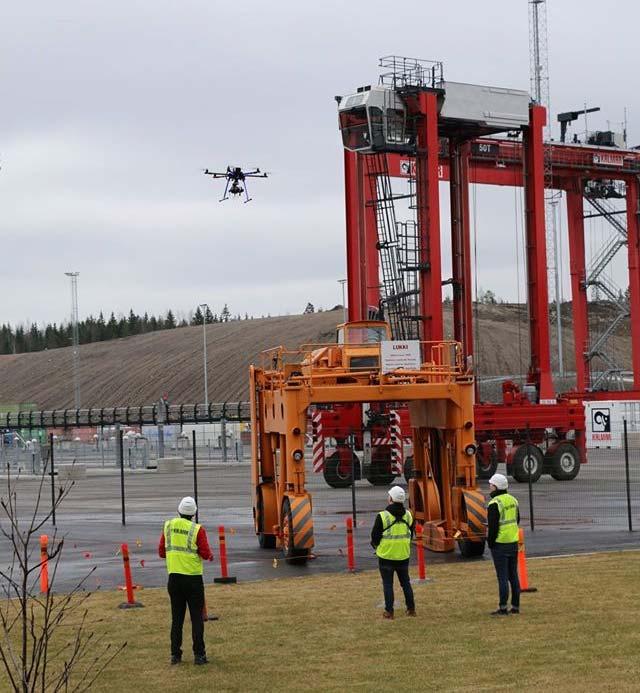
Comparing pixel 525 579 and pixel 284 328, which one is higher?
pixel 284 328

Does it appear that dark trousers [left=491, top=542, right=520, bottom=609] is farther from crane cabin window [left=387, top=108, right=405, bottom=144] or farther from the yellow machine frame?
crane cabin window [left=387, top=108, right=405, bottom=144]

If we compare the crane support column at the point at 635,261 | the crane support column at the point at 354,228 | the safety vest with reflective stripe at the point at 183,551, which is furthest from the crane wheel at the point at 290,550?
the crane support column at the point at 635,261

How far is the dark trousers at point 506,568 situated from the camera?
15.7m

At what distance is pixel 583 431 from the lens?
44438mm

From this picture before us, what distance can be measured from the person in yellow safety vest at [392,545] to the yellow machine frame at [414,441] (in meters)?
6.60

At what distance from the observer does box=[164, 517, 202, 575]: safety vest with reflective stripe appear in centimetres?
1359

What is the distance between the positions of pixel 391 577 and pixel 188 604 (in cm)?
307

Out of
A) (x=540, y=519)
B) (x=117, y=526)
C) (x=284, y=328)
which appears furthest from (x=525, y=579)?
(x=284, y=328)

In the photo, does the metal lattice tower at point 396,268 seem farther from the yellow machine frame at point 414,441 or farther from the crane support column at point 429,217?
the yellow machine frame at point 414,441

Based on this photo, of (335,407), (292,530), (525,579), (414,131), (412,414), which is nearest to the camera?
(525,579)

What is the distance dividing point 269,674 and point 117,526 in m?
18.7

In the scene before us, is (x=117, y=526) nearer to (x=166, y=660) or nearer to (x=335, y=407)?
(x=335, y=407)

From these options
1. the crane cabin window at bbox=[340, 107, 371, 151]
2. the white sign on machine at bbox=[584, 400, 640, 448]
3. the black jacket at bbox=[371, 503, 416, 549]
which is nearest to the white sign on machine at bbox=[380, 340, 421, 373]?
the black jacket at bbox=[371, 503, 416, 549]

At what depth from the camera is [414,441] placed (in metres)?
25.5
